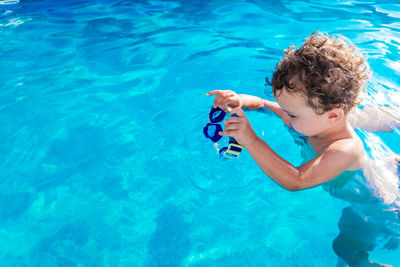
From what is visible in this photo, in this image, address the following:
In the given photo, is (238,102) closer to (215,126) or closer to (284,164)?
(215,126)

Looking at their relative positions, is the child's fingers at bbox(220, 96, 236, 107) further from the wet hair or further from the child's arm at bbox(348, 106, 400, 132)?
the child's arm at bbox(348, 106, 400, 132)

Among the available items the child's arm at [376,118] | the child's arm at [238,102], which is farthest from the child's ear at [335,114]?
the child's arm at [376,118]

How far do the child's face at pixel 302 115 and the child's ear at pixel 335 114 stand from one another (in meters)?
0.02

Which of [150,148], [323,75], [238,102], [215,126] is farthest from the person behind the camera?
[150,148]

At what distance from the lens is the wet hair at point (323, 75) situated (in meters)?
2.04

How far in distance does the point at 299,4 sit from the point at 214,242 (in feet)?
17.9

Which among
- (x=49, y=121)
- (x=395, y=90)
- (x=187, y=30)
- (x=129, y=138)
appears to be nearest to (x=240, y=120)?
(x=129, y=138)

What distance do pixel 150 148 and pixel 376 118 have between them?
2038 millimetres

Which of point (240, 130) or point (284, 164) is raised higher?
point (240, 130)

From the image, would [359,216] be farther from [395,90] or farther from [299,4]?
[299,4]

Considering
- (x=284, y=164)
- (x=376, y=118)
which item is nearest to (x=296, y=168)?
(x=284, y=164)

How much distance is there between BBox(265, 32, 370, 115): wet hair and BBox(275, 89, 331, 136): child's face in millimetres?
33

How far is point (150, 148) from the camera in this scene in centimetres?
341

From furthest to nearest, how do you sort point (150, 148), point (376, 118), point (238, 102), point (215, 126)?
1. point (150, 148)
2. point (376, 118)
3. point (238, 102)
4. point (215, 126)
